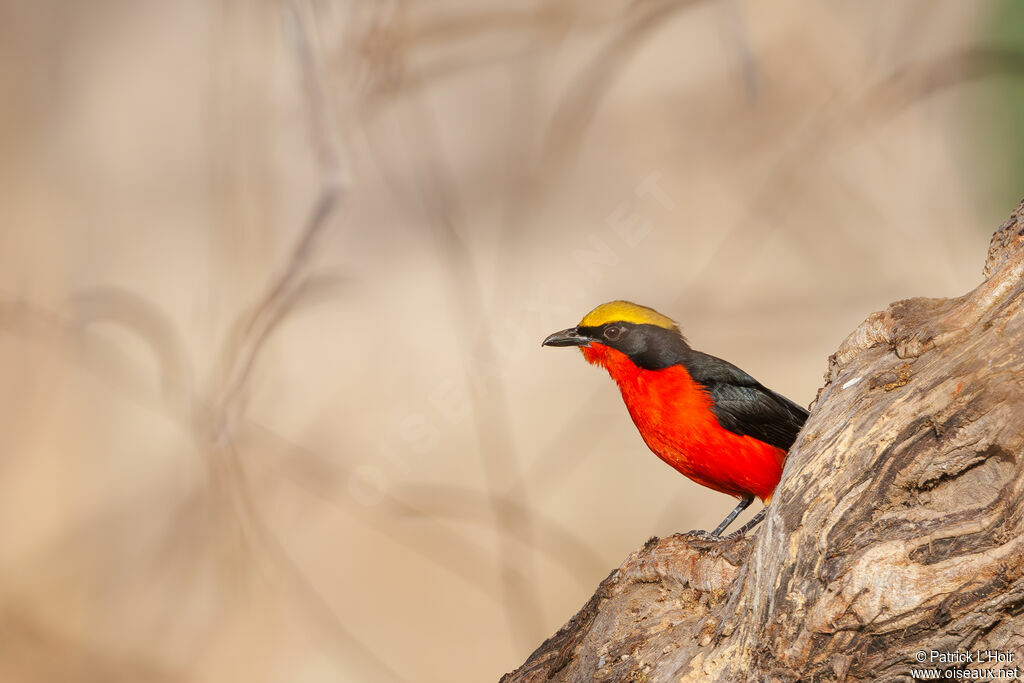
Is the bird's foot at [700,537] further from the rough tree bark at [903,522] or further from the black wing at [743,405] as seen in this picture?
the black wing at [743,405]

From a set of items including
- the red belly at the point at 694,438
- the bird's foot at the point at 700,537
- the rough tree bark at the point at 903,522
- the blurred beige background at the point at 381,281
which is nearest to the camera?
the rough tree bark at the point at 903,522

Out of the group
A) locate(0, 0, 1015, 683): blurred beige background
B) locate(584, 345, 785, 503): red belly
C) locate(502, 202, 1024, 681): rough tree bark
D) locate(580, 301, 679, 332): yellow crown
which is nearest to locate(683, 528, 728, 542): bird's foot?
locate(502, 202, 1024, 681): rough tree bark

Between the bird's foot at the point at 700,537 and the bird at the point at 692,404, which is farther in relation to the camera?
the bird at the point at 692,404

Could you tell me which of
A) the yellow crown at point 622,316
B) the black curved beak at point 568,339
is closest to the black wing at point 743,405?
the yellow crown at point 622,316

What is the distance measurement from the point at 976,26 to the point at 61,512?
4.34 metres

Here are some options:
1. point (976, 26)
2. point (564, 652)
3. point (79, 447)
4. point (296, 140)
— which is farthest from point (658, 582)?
point (976, 26)

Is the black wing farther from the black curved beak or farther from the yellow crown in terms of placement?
the black curved beak

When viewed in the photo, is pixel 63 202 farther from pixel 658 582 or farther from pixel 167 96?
pixel 658 582

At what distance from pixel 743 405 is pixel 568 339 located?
488 mm

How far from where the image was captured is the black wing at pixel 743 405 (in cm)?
227

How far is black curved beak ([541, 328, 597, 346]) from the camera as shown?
241cm

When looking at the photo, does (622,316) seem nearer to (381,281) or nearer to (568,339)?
(568,339)

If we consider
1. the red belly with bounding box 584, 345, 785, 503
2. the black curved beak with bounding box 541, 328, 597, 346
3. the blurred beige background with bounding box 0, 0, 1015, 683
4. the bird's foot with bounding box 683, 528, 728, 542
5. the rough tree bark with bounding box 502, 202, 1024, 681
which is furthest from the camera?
the blurred beige background with bounding box 0, 0, 1015, 683

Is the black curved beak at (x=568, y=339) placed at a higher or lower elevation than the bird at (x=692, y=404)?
higher
